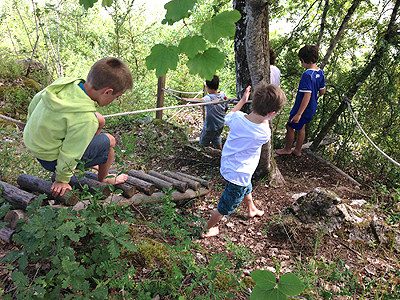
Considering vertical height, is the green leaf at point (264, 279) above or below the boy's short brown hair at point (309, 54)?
below

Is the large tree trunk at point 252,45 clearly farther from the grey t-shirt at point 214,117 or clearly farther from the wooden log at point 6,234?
the wooden log at point 6,234

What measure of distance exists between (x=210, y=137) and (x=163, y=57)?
3659mm

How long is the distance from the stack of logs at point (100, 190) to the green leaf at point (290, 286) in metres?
1.27

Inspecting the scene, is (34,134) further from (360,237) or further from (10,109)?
(10,109)

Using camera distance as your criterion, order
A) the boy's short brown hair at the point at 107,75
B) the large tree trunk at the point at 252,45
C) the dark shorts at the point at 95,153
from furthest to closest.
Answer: the large tree trunk at the point at 252,45, the dark shorts at the point at 95,153, the boy's short brown hair at the point at 107,75

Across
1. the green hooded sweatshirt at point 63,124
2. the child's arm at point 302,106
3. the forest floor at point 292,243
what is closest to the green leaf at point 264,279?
the forest floor at point 292,243

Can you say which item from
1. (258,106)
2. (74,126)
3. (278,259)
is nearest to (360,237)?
(278,259)

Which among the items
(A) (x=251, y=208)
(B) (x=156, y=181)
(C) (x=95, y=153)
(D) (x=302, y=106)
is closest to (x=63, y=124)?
(C) (x=95, y=153)

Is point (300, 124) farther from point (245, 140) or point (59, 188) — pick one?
point (59, 188)

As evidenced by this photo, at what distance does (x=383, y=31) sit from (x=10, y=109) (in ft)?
24.2

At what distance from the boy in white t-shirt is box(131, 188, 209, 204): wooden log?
0.58m

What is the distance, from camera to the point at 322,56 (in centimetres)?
491

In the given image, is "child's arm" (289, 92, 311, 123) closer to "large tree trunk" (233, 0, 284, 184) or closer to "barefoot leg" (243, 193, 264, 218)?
"large tree trunk" (233, 0, 284, 184)

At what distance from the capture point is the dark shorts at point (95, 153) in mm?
2337
